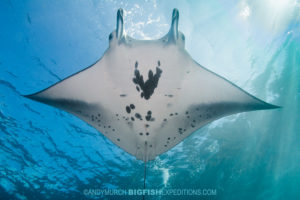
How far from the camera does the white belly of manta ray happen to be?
3.37 metres

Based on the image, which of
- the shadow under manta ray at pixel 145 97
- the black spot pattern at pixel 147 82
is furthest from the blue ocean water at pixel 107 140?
the black spot pattern at pixel 147 82

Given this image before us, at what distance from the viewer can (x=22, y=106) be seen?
10086mm

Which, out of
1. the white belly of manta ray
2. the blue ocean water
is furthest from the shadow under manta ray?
the blue ocean water

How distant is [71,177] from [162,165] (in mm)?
7492

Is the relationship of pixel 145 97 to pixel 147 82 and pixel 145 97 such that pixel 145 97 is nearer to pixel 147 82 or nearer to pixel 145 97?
pixel 145 97

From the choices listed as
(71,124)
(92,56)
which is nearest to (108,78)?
(92,56)

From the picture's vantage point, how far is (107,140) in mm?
11430

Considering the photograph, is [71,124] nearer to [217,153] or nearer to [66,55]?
[66,55]

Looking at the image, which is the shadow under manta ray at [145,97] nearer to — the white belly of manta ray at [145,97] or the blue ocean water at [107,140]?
the white belly of manta ray at [145,97]

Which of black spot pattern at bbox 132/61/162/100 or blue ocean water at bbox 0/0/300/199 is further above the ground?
blue ocean water at bbox 0/0/300/199

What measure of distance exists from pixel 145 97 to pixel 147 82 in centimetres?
28

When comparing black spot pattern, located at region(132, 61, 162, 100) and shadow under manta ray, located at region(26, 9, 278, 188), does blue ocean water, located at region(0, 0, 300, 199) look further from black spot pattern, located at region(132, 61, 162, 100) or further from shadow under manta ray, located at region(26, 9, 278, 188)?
black spot pattern, located at region(132, 61, 162, 100)

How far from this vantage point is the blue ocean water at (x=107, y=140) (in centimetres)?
718

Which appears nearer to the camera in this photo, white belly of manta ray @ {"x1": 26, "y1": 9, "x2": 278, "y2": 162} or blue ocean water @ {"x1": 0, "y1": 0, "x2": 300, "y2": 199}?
white belly of manta ray @ {"x1": 26, "y1": 9, "x2": 278, "y2": 162}
